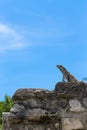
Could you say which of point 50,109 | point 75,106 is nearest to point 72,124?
point 75,106

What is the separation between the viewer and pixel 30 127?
20.5 feet

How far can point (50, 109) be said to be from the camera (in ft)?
20.4

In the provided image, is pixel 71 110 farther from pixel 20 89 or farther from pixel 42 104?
pixel 20 89

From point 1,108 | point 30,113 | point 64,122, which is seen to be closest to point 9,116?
point 30,113

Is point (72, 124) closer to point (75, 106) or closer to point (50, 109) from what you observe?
point (75, 106)

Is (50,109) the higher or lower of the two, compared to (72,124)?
higher

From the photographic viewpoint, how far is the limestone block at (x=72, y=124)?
20.0ft

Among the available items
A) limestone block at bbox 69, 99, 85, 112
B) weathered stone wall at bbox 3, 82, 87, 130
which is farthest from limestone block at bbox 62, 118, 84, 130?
limestone block at bbox 69, 99, 85, 112

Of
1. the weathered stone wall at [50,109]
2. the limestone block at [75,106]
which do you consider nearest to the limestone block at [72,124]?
the weathered stone wall at [50,109]

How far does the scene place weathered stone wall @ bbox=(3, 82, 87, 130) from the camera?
242 inches

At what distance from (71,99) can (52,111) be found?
0.33m

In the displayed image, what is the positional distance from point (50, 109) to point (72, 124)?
394 mm

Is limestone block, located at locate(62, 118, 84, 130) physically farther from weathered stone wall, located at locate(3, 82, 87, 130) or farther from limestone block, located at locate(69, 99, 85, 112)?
limestone block, located at locate(69, 99, 85, 112)

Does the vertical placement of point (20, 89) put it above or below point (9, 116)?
above
